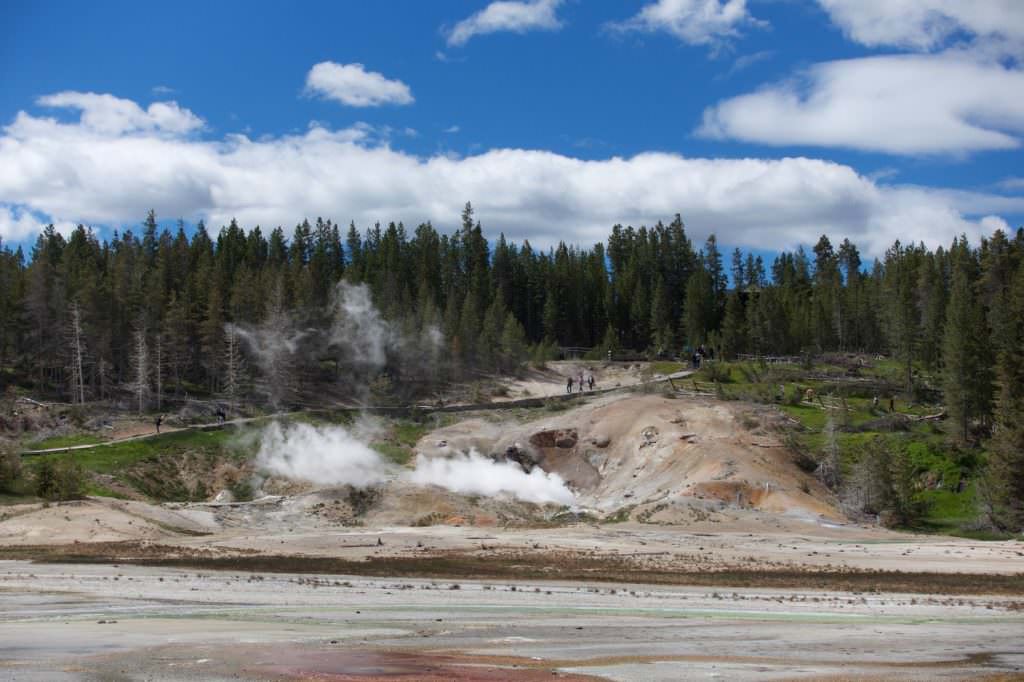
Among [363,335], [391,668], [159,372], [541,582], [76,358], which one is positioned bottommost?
[541,582]

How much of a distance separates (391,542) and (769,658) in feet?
98.3

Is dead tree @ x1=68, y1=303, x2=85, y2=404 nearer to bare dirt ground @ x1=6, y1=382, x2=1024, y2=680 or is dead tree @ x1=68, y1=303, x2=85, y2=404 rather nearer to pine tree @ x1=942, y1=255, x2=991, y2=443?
bare dirt ground @ x1=6, y1=382, x2=1024, y2=680

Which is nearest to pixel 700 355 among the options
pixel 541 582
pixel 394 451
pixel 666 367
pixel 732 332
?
pixel 732 332

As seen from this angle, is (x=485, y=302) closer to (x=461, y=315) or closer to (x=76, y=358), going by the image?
(x=461, y=315)

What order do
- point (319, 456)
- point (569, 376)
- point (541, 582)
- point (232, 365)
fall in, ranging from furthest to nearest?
point (569, 376), point (232, 365), point (319, 456), point (541, 582)

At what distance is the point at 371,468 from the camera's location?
72.6 meters

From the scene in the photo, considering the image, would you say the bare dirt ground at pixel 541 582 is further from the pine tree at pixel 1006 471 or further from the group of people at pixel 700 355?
the group of people at pixel 700 355

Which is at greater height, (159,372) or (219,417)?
(159,372)

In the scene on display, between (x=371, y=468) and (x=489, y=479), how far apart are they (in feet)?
32.0

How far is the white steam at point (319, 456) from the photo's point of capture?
232 feet

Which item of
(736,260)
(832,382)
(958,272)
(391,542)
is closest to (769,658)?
(391,542)

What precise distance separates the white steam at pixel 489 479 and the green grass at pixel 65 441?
2545 centimetres

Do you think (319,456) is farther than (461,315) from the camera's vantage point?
No

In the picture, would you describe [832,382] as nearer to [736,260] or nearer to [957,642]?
[957,642]
